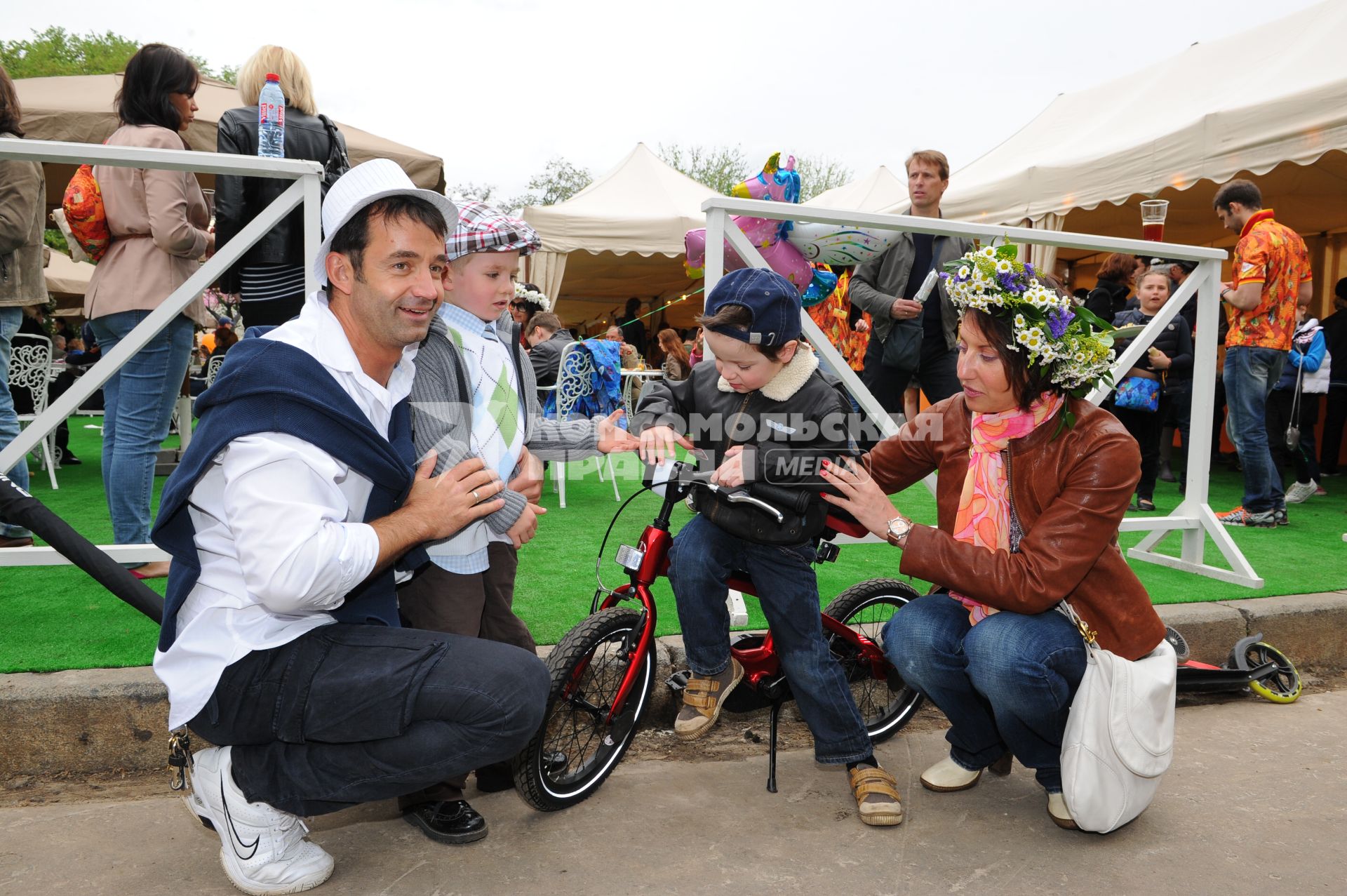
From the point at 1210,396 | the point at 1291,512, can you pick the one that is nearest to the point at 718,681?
the point at 1210,396

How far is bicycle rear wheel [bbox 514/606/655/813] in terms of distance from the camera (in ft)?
8.71

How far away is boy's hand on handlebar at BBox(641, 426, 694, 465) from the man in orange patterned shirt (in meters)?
4.81

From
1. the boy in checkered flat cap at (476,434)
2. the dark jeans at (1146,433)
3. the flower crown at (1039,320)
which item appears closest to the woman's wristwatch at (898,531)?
the flower crown at (1039,320)

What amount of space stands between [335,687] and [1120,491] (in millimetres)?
2127

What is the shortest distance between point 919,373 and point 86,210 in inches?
160

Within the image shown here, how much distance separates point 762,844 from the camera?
2.63 meters

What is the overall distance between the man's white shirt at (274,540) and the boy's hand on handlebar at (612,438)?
2.58 ft

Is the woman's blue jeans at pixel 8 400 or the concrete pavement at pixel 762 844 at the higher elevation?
the woman's blue jeans at pixel 8 400

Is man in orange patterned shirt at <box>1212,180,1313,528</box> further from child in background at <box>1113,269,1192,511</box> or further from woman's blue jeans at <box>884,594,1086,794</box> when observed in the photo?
woman's blue jeans at <box>884,594,1086,794</box>

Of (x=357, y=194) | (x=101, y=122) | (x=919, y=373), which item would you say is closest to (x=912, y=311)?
(x=919, y=373)

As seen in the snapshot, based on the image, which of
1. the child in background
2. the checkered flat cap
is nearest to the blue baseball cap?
the checkered flat cap

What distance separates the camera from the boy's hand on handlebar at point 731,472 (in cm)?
272

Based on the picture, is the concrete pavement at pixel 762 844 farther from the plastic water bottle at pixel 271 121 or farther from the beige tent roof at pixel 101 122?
the beige tent roof at pixel 101 122

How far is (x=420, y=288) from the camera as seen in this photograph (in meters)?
2.27
